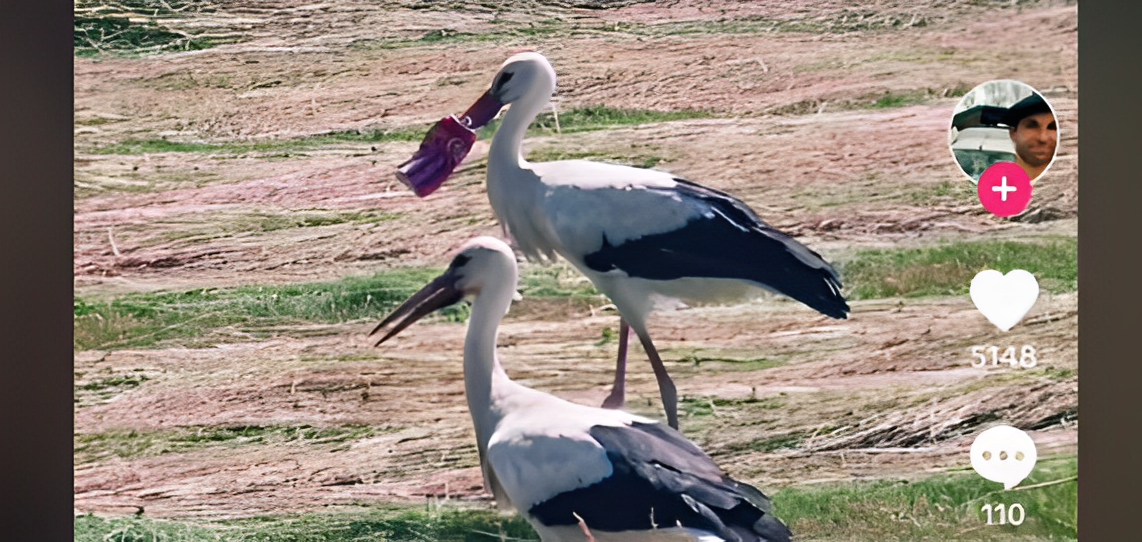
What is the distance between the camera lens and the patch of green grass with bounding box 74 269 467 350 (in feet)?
8.54

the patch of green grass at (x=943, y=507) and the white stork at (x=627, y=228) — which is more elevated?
the white stork at (x=627, y=228)

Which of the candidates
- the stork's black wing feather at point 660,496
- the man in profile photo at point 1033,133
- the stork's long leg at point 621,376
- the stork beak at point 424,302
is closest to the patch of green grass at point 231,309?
the stork beak at point 424,302

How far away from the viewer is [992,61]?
259 cm

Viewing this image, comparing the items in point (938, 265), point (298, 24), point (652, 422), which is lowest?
point (652, 422)

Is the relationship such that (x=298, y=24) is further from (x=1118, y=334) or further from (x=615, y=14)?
(x=1118, y=334)

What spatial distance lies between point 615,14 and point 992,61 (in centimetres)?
98

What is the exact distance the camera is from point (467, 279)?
8.46 feet

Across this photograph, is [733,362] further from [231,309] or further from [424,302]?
Result: [231,309]

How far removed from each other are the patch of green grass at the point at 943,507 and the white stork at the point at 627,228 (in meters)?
0.46

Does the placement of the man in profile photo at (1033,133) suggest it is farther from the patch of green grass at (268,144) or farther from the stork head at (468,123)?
the patch of green grass at (268,144)

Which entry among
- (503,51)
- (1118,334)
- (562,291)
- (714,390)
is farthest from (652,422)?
(1118,334)

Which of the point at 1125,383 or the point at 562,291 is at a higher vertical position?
the point at 562,291

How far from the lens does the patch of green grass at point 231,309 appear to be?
2604mm

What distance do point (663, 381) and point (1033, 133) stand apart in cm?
114
